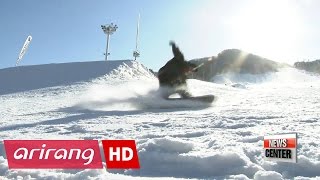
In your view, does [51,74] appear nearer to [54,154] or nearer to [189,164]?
[54,154]

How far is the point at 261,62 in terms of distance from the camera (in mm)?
99688

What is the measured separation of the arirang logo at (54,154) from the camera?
4980 mm

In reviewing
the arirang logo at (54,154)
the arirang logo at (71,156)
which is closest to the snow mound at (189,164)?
the arirang logo at (71,156)

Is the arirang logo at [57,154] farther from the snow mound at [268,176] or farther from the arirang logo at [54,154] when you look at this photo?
the snow mound at [268,176]

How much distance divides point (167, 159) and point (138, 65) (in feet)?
59.5

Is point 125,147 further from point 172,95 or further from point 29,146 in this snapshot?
point 172,95

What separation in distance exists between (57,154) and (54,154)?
0.04m

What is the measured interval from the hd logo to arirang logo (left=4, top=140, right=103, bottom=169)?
181cm

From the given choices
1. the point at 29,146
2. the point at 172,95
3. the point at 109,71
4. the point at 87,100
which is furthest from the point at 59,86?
the point at 29,146

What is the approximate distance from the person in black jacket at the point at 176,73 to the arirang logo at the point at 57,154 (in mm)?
8127

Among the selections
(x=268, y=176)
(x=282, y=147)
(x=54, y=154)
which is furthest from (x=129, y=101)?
(x=282, y=147)

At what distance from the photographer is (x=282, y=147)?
404 centimetres

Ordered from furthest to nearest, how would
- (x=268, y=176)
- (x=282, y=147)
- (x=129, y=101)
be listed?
1. (x=129, y=101)
2. (x=268, y=176)
3. (x=282, y=147)

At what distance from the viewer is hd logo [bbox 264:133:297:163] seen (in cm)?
387
